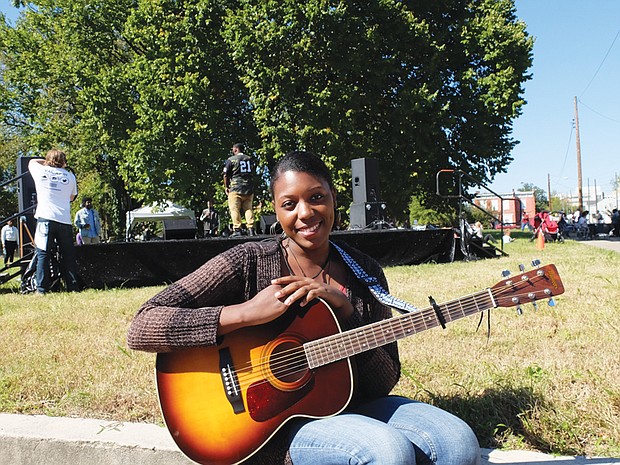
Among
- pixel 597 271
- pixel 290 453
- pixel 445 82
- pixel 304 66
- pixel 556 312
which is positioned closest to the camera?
pixel 290 453

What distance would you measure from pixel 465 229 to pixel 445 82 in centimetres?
1166

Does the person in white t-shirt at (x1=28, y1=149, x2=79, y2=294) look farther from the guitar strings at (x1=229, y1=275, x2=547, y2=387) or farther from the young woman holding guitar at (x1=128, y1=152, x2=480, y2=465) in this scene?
the guitar strings at (x1=229, y1=275, x2=547, y2=387)

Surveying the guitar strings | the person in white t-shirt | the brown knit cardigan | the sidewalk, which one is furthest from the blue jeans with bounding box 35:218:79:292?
the guitar strings

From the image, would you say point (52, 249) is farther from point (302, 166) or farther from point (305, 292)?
point (305, 292)

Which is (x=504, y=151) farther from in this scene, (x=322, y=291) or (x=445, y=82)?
(x=322, y=291)

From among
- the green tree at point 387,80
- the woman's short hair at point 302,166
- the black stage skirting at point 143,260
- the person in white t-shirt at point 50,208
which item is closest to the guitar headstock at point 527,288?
the woman's short hair at point 302,166

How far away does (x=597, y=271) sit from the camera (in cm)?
801

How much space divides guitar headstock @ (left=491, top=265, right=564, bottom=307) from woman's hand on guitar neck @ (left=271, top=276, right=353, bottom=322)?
578 mm

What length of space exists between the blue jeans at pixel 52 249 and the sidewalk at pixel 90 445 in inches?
197

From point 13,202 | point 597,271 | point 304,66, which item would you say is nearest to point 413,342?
point 597,271

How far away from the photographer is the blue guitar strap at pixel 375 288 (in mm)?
2133

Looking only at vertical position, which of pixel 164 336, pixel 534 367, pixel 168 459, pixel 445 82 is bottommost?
pixel 168 459

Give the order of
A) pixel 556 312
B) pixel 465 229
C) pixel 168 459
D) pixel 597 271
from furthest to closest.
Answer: pixel 465 229
pixel 597 271
pixel 556 312
pixel 168 459

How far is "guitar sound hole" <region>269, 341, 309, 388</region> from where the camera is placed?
207 cm
